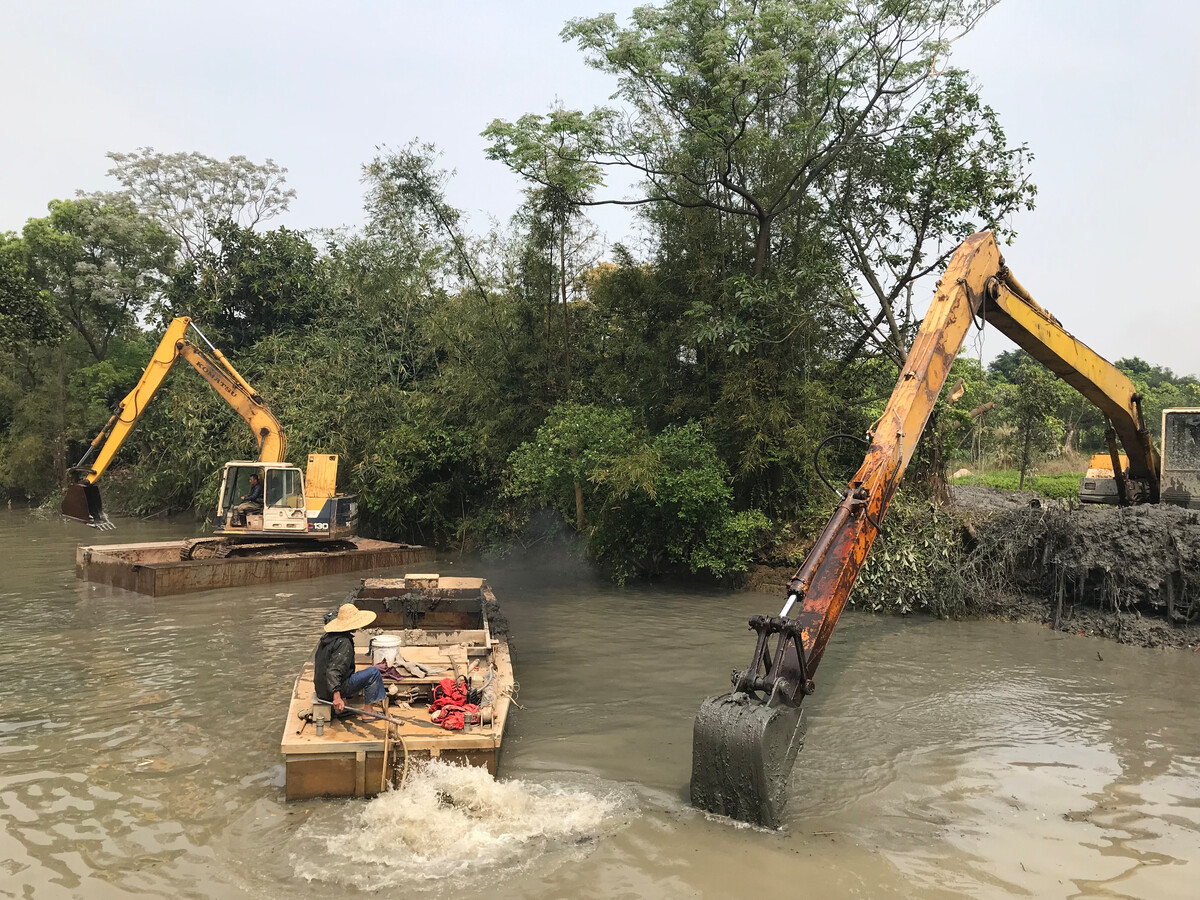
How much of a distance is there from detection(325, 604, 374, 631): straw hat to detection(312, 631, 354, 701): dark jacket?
49 mm

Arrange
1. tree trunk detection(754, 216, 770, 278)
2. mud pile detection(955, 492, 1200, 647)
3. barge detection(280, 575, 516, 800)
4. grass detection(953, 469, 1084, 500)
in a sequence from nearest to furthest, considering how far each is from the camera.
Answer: barge detection(280, 575, 516, 800) < mud pile detection(955, 492, 1200, 647) < tree trunk detection(754, 216, 770, 278) < grass detection(953, 469, 1084, 500)

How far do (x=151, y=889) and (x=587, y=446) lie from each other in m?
10.5

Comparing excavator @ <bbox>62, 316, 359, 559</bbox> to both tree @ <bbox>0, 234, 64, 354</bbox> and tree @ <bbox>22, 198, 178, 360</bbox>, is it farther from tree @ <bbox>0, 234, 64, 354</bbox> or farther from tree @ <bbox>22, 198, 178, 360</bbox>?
tree @ <bbox>22, 198, 178, 360</bbox>

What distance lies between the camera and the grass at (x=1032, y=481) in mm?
21391

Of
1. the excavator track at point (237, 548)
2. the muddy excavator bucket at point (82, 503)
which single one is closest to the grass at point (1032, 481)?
the excavator track at point (237, 548)

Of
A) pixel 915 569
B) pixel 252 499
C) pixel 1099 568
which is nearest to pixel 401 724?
pixel 915 569

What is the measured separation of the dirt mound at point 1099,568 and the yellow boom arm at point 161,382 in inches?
533

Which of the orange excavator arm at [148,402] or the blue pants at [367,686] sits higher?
the orange excavator arm at [148,402]

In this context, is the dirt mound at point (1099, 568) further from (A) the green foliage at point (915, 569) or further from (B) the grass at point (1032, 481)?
(B) the grass at point (1032, 481)

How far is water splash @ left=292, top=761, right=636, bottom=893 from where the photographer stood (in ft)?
16.7

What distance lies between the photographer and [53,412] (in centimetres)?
3167

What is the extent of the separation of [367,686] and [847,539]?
13.2 ft

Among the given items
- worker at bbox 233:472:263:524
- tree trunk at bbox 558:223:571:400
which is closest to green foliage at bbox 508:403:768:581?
tree trunk at bbox 558:223:571:400

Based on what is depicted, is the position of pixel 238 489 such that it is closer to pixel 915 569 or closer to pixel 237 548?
pixel 237 548
